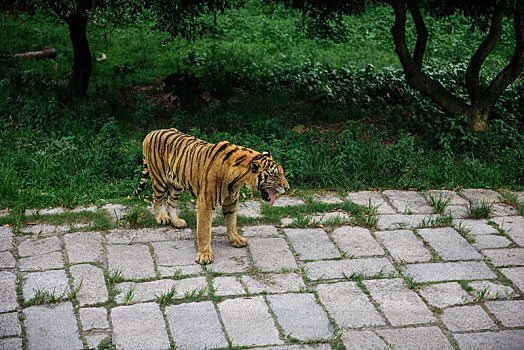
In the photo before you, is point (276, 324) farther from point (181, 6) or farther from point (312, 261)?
point (181, 6)

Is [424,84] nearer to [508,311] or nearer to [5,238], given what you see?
[508,311]

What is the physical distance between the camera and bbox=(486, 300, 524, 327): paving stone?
15.1 ft

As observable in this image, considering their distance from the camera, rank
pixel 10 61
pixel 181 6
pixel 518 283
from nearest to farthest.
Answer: pixel 518 283
pixel 181 6
pixel 10 61

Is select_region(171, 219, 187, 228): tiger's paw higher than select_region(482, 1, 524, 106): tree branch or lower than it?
A: lower

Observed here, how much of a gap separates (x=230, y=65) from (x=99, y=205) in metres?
5.97

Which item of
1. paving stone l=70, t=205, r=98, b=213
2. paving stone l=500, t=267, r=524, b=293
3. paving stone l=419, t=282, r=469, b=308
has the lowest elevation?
paving stone l=70, t=205, r=98, b=213

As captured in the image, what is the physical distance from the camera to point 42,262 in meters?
5.23

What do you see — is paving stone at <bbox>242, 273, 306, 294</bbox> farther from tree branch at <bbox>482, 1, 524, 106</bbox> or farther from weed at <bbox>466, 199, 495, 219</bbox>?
tree branch at <bbox>482, 1, 524, 106</bbox>

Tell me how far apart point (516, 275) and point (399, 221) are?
4.66 ft

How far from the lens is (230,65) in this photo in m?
11.8

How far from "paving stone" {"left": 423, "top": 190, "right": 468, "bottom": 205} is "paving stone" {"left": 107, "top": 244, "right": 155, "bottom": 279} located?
3.48 m

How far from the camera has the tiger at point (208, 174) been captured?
5188 mm

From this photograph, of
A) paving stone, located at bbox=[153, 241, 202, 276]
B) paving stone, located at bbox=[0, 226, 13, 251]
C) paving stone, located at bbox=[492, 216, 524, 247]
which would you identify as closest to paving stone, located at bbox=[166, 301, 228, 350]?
paving stone, located at bbox=[153, 241, 202, 276]

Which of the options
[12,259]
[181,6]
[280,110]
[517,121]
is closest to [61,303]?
[12,259]
